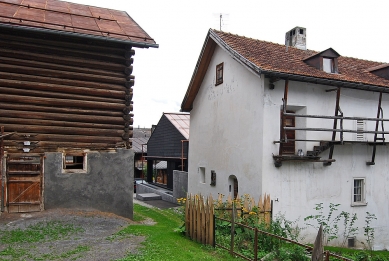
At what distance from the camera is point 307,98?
15297 millimetres

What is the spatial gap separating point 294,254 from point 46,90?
982 centimetres

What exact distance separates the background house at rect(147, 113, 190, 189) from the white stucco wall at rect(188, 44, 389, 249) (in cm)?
768

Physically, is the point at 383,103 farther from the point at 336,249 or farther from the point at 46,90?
the point at 46,90

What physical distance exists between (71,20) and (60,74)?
2.24 metres

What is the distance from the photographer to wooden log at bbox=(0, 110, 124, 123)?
1279 cm

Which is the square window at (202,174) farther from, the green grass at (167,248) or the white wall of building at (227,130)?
the green grass at (167,248)

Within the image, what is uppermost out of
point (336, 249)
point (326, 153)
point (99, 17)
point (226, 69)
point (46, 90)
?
point (99, 17)

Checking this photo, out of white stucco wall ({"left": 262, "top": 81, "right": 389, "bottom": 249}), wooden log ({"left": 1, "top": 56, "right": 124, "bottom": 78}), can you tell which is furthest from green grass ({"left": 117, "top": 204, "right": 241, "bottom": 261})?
wooden log ({"left": 1, "top": 56, "right": 124, "bottom": 78})

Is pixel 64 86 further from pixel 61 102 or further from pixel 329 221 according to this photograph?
pixel 329 221

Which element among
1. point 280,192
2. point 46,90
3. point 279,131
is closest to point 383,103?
point 279,131

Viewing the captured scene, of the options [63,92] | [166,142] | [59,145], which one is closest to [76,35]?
[63,92]

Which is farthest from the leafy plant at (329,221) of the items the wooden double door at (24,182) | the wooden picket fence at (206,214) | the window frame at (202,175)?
the wooden double door at (24,182)

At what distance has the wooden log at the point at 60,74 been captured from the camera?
12.8 meters

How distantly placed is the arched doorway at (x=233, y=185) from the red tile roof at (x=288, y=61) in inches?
207
